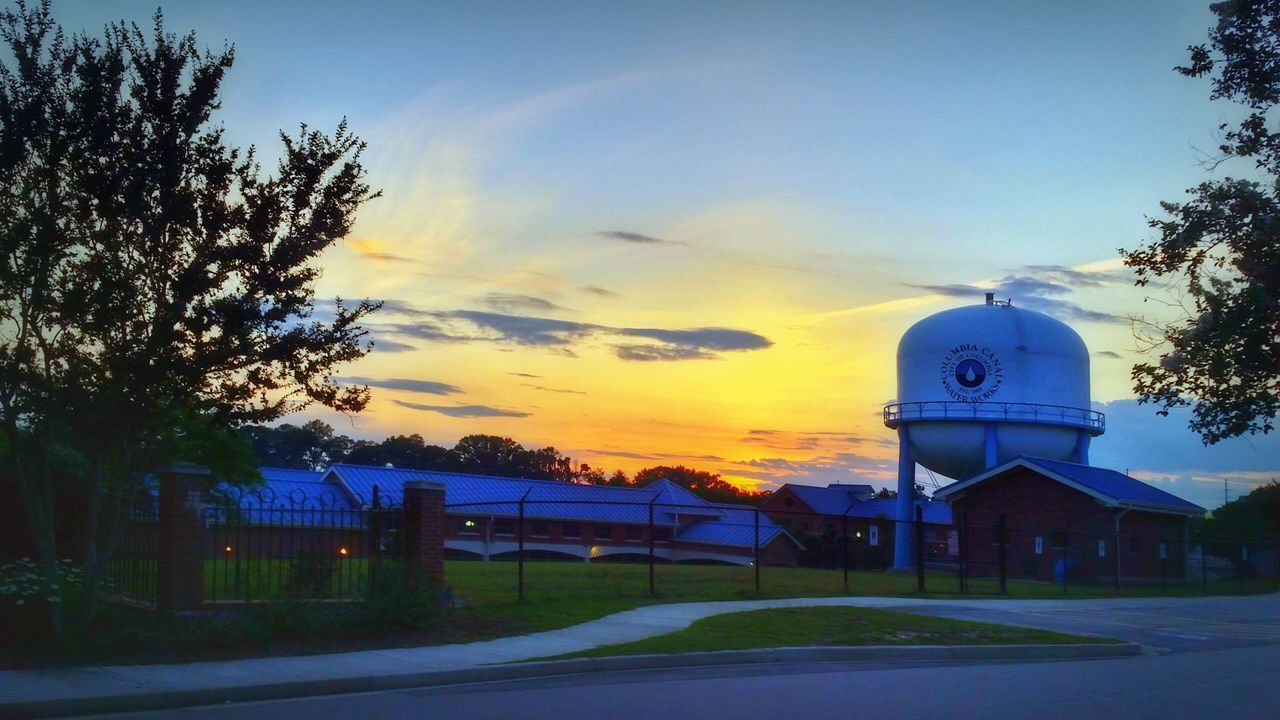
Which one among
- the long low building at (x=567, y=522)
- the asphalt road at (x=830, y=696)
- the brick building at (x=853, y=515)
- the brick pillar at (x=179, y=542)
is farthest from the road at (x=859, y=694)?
the long low building at (x=567, y=522)

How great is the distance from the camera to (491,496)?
5972 cm

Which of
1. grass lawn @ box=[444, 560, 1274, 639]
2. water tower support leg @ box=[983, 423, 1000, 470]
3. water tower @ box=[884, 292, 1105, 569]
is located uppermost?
water tower @ box=[884, 292, 1105, 569]

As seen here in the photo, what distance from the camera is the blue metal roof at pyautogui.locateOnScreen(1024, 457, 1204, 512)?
41653 mm

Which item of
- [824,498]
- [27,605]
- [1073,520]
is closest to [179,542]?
[27,605]

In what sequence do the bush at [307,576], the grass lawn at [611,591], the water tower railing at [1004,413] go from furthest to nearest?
the water tower railing at [1004,413], the grass lawn at [611,591], the bush at [307,576]

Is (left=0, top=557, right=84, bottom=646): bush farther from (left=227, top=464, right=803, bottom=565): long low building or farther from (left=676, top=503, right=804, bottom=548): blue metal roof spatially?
(left=676, top=503, right=804, bottom=548): blue metal roof

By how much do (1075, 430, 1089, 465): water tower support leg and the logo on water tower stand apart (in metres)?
4.77

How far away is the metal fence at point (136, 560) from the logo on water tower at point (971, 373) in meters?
34.7

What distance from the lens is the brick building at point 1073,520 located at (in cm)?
4053

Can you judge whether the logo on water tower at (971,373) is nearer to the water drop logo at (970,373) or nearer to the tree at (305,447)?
the water drop logo at (970,373)

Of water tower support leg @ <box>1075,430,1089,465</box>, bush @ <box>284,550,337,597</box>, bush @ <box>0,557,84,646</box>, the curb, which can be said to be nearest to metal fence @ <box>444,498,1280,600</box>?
bush @ <box>284,550,337,597</box>

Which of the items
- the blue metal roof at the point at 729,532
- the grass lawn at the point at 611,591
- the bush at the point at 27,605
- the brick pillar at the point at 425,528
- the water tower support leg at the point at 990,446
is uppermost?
the water tower support leg at the point at 990,446

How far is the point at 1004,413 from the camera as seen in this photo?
147 ft

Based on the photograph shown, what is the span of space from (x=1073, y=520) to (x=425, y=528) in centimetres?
3109
